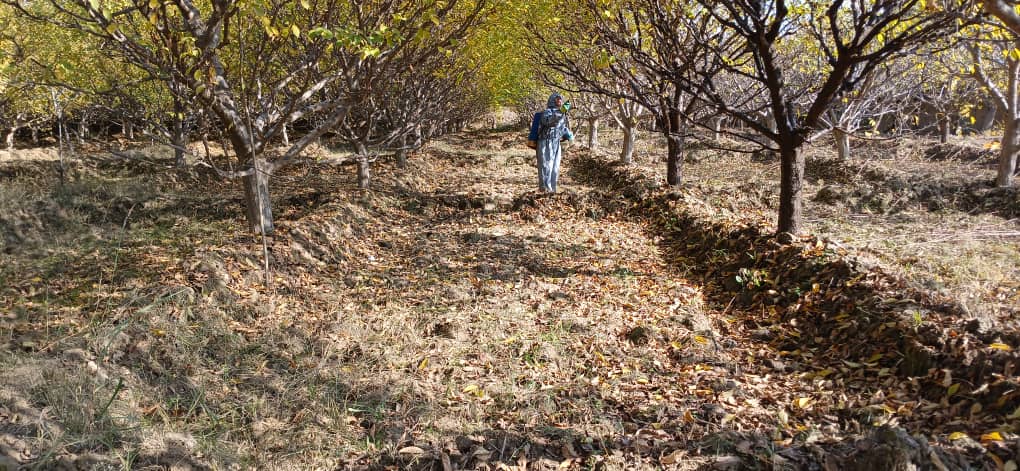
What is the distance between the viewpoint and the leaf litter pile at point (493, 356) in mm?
2762

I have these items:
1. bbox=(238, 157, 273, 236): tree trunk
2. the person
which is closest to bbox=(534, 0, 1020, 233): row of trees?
the person

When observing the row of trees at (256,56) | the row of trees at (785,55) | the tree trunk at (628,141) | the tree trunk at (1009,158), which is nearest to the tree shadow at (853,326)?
the row of trees at (785,55)

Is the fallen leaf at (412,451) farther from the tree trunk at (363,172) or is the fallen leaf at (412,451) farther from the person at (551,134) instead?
the tree trunk at (363,172)

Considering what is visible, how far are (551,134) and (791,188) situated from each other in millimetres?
5009

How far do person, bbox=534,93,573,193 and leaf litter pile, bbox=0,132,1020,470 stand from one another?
315cm

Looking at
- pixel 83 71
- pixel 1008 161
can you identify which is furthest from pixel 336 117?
pixel 1008 161

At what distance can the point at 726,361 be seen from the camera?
152 inches

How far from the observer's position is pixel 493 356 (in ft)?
13.1

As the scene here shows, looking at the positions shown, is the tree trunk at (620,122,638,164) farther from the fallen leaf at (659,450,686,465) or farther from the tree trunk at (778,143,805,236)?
the fallen leaf at (659,450,686,465)

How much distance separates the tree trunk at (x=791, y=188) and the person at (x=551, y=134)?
15.4 feet

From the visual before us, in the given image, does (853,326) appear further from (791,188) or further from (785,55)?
(785,55)

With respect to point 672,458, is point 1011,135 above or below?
above

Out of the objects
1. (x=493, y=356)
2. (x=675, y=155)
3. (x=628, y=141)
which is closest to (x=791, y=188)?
(x=493, y=356)

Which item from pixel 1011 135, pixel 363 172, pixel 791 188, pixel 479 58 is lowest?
pixel 791 188
